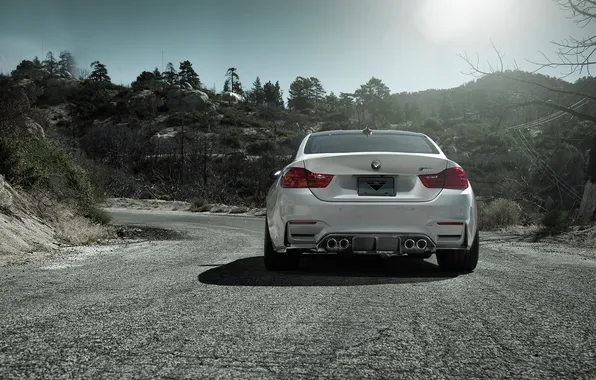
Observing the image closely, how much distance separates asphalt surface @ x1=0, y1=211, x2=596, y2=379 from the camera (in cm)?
282

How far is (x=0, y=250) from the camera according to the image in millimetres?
8305

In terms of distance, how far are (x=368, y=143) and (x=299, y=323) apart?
10.9 feet

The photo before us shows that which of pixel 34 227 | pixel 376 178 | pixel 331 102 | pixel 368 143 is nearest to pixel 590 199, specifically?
pixel 368 143

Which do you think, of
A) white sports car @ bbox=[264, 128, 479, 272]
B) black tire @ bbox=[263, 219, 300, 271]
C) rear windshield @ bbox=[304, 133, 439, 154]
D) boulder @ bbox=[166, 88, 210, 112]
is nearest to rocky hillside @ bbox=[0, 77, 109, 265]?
black tire @ bbox=[263, 219, 300, 271]

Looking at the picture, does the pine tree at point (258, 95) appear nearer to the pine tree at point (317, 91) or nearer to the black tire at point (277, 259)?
the pine tree at point (317, 91)

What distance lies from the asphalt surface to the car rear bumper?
43cm

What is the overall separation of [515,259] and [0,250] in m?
7.63

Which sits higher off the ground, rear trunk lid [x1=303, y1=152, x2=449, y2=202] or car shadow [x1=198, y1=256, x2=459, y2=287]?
rear trunk lid [x1=303, y1=152, x2=449, y2=202]

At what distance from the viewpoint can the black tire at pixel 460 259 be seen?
6.35 m

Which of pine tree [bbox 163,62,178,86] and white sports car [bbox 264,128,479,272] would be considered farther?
pine tree [bbox 163,62,178,86]

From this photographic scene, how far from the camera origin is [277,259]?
21.2 ft

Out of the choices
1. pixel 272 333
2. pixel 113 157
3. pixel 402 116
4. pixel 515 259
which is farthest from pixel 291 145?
pixel 272 333

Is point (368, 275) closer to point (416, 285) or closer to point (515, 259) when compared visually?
point (416, 285)

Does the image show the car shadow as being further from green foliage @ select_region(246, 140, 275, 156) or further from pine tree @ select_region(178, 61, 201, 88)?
pine tree @ select_region(178, 61, 201, 88)
